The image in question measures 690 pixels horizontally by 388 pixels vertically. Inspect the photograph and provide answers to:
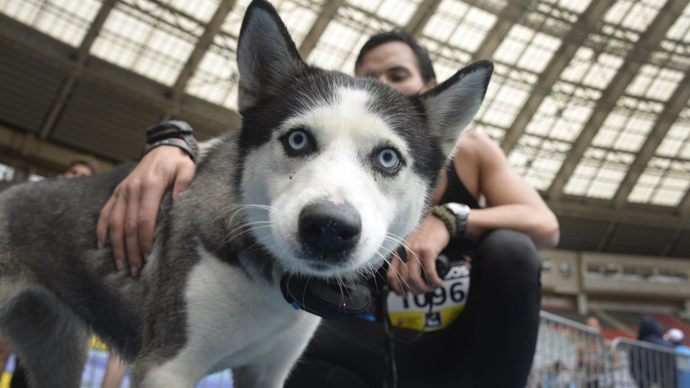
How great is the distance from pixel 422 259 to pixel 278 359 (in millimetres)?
923

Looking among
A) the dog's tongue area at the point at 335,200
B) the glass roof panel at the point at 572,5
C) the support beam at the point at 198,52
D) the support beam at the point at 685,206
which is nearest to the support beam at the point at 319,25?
the support beam at the point at 198,52

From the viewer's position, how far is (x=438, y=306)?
3176 mm

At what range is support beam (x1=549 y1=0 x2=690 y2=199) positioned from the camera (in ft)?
87.2

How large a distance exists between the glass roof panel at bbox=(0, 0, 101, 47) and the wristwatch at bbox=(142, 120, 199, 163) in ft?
62.7

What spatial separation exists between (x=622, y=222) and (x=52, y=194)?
3707 cm

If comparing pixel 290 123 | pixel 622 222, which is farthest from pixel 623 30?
pixel 290 123

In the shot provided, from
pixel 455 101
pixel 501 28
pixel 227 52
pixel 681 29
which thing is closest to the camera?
pixel 455 101

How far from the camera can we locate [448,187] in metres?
3.38

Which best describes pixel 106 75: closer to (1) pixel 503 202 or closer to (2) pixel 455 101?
(1) pixel 503 202

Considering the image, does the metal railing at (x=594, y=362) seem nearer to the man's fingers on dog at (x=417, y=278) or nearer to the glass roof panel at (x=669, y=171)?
the man's fingers on dog at (x=417, y=278)

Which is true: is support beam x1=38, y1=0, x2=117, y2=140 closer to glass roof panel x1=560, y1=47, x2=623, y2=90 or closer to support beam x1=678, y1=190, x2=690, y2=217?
glass roof panel x1=560, y1=47, x2=623, y2=90

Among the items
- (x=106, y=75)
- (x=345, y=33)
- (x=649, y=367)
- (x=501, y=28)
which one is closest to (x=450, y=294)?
(x=649, y=367)

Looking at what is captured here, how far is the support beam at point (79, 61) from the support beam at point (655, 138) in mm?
30340

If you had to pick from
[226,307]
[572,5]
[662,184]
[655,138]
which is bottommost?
[226,307]
